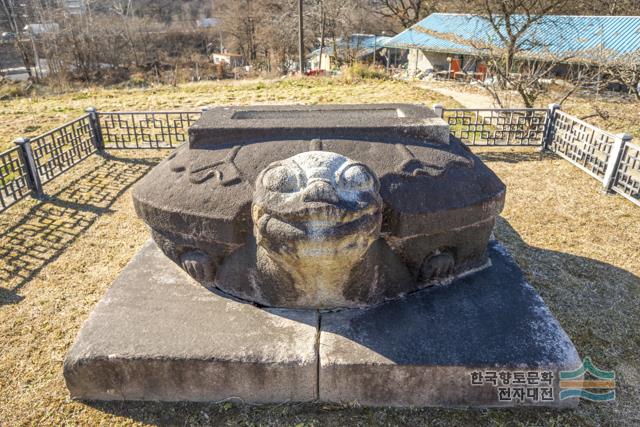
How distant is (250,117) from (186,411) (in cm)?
241

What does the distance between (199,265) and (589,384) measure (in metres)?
2.62

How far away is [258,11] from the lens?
91.1 ft

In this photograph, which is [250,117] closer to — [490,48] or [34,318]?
[34,318]

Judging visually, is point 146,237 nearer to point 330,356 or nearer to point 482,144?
point 330,356

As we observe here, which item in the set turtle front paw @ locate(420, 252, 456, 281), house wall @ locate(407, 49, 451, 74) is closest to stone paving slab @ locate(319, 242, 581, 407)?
turtle front paw @ locate(420, 252, 456, 281)

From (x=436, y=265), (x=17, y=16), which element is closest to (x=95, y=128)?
(x=436, y=265)

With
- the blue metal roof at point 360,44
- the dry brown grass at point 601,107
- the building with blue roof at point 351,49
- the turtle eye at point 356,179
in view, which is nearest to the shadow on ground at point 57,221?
the turtle eye at point 356,179

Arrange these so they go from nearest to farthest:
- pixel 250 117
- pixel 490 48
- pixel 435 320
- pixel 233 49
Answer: pixel 435 320
pixel 250 117
pixel 490 48
pixel 233 49

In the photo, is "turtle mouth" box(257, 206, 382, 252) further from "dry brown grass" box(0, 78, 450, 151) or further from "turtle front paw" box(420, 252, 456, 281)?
"dry brown grass" box(0, 78, 450, 151)

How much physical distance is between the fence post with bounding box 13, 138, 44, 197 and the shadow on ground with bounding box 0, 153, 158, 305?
0.20 metres

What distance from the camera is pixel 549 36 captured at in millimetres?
14023

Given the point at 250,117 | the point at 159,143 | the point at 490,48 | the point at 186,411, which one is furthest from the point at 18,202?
the point at 490,48

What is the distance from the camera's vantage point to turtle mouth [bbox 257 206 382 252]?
2.26 metres

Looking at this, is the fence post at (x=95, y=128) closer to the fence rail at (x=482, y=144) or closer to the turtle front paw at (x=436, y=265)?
the fence rail at (x=482, y=144)
